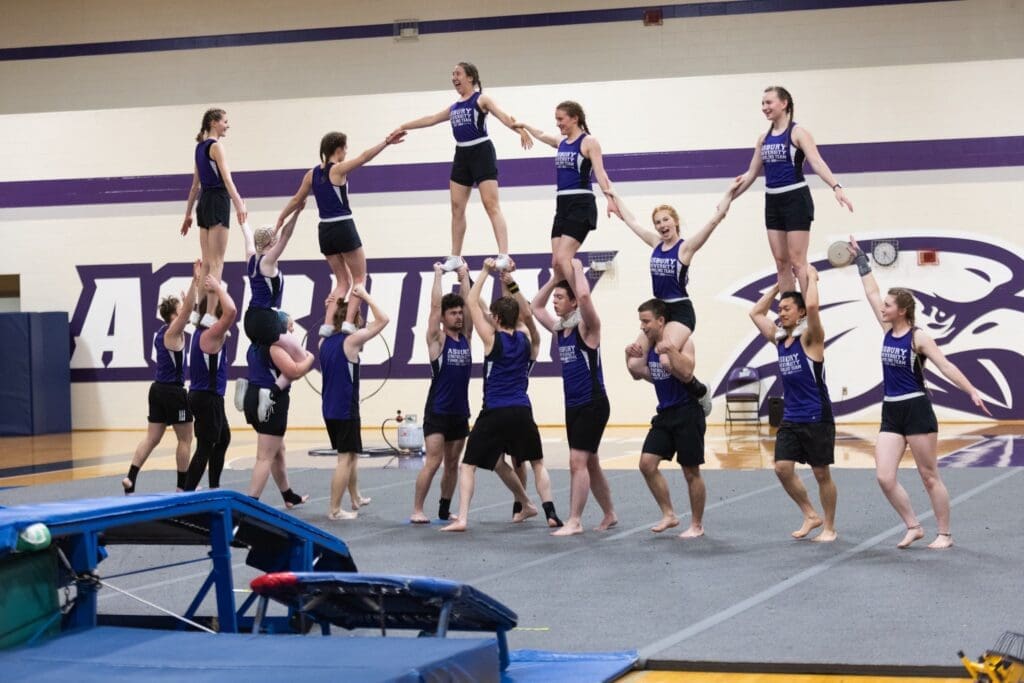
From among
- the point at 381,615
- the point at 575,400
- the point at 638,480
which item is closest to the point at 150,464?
the point at 638,480

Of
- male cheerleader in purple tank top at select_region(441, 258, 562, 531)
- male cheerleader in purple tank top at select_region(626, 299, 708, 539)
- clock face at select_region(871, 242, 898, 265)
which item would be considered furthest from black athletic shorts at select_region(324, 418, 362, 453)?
clock face at select_region(871, 242, 898, 265)

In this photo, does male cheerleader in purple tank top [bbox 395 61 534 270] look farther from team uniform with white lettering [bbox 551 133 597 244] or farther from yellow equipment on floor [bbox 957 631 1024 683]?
yellow equipment on floor [bbox 957 631 1024 683]

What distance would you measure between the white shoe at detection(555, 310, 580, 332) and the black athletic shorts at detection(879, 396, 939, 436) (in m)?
2.48

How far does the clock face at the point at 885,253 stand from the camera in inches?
736

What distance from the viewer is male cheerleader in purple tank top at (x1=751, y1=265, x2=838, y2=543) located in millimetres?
8703

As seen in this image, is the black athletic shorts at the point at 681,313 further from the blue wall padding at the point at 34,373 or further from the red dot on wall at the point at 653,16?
the blue wall padding at the point at 34,373

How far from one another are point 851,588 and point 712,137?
43.9ft

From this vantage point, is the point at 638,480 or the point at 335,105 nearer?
the point at 638,480

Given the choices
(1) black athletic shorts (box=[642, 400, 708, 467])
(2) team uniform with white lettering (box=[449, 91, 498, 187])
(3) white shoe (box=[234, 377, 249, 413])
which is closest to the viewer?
(1) black athletic shorts (box=[642, 400, 708, 467])

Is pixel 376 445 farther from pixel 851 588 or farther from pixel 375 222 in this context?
pixel 851 588

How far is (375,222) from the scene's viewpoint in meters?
20.5

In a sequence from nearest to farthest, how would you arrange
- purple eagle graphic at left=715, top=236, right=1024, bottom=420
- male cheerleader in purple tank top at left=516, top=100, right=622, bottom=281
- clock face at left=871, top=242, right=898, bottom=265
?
male cheerleader in purple tank top at left=516, top=100, right=622, bottom=281
purple eagle graphic at left=715, top=236, right=1024, bottom=420
clock face at left=871, top=242, right=898, bottom=265

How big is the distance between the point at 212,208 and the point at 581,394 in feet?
15.2

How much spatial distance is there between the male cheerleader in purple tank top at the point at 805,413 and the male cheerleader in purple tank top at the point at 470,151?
8.03 ft
